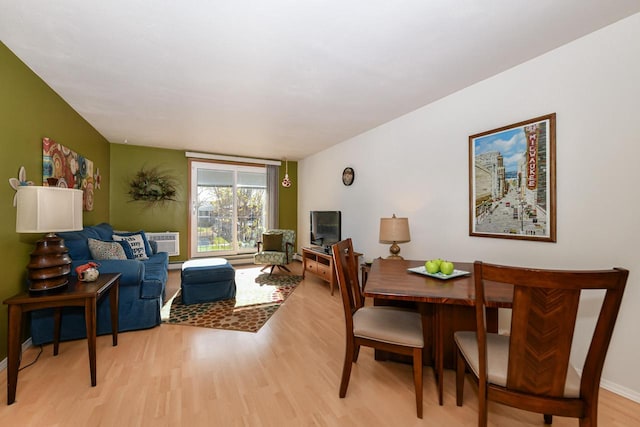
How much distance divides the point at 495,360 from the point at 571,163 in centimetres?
159

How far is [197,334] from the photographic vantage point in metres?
2.59

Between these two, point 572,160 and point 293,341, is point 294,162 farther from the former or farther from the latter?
point 572,160

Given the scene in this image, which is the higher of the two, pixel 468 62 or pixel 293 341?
pixel 468 62

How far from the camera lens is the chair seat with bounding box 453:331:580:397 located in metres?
1.14

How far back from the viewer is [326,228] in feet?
15.4

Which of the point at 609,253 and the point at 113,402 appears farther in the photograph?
the point at 609,253

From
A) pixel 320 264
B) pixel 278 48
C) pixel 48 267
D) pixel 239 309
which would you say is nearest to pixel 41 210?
pixel 48 267

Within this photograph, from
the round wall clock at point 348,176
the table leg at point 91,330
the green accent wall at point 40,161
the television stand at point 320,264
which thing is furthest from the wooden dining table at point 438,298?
the green accent wall at point 40,161

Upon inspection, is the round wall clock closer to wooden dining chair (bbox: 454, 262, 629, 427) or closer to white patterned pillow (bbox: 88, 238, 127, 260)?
white patterned pillow (bbox: 88, 238, 127, 260)

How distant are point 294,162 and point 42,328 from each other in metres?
5.07

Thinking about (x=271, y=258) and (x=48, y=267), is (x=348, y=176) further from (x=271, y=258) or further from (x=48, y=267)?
(x=48, y=267)

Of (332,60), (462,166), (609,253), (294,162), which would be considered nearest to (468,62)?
(462,166)

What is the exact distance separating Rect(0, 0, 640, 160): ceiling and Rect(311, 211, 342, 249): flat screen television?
183 centimetres

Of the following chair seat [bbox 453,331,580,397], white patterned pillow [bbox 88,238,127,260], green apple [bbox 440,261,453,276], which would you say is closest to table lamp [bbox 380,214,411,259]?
green apple [bbox 440,261,453,276]
